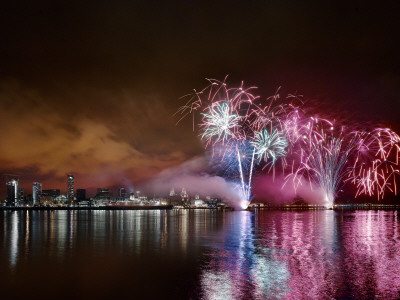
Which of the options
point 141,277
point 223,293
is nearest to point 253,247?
point 141,277

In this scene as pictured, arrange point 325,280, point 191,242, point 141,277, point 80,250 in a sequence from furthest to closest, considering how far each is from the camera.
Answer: point 191,242
point 80,250
point 141,277
point 325,280

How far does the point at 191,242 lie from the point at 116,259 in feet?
20.2

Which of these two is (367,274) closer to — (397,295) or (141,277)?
(397,295)

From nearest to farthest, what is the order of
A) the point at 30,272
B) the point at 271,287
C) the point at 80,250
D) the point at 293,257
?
the point at 271,287, the point at 30,272, the point at 293,257, the point at 80,250

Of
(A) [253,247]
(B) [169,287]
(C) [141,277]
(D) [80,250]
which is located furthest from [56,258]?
(A) [253,247]

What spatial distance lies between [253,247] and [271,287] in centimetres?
788

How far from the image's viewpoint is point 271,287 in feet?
31.8

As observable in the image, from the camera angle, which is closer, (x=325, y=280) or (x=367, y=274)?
(x=325, y=280)

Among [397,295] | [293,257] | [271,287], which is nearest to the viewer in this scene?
[397,295]

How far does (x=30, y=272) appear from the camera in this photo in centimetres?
1211

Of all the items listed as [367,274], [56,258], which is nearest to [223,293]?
[367,274]

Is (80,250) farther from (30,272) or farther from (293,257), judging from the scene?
(293,257)

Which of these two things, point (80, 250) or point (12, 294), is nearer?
point (12, 294)

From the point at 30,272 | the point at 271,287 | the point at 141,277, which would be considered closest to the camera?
the point at 271,287
